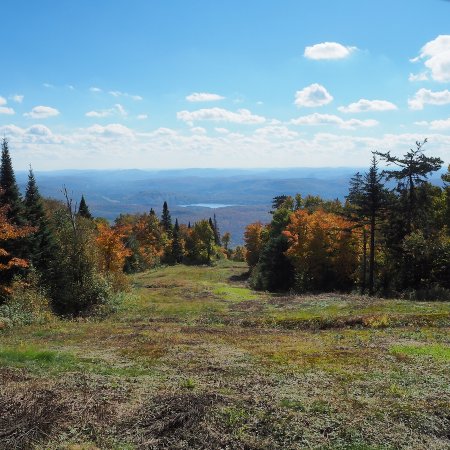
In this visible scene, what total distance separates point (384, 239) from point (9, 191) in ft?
131

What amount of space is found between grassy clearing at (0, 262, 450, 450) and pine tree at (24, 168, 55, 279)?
2341 centimetres

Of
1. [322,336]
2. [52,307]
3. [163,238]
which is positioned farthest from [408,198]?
[163,238]

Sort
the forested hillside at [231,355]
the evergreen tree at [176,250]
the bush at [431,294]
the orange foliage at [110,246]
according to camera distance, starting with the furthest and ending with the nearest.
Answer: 1. the evergreen tree at [176,250]
2. the orange foliage at [110,246]
3. the bush at [431,294]
4. the forested hillside at [231,355]

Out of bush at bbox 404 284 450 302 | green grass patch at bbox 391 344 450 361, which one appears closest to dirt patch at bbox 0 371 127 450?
green grass patch at bbox 391 344 450 361

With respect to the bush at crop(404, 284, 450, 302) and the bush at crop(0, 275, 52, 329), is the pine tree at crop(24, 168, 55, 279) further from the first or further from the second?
the bush at crop(404, 284, 450, 302)

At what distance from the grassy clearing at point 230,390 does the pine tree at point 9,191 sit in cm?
2343

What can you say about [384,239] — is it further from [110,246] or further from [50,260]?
[50,260]

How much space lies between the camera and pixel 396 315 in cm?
2491

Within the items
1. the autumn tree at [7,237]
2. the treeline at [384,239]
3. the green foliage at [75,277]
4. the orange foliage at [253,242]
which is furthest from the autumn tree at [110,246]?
the orange foliage at [253,242]

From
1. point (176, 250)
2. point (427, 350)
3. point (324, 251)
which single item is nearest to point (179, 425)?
point (427, 350)

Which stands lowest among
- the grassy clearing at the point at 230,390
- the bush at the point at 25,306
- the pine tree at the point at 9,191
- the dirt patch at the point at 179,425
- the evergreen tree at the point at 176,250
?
the evergreen tree at the point at 176,250

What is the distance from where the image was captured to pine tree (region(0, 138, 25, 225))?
Answer: 41.6 metres

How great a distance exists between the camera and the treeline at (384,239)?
126 ft

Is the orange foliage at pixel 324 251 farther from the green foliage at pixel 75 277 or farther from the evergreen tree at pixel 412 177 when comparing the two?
the green foliage at pixel 75 277
